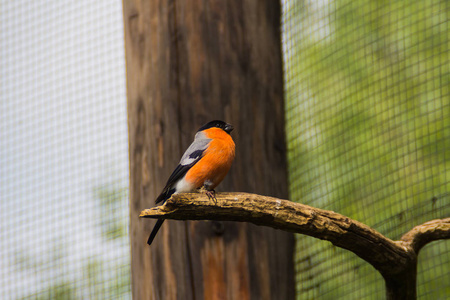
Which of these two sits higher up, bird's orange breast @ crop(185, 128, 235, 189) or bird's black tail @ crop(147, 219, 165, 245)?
bird's orange breast @ crop(185, 128, 235, 189)

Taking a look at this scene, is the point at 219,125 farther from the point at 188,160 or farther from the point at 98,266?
the point at 98,266

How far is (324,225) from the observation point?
2277 millimetres

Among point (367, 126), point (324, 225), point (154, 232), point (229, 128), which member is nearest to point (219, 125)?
point (229, 128)

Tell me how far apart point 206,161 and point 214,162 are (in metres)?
0.11

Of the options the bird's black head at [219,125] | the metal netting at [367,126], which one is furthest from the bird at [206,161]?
the metal netting at [367,126]

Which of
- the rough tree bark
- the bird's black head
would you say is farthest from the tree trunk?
the rough tree bark

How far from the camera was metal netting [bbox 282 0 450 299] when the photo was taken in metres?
3.27

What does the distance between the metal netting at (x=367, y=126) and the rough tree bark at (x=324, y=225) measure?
63cm

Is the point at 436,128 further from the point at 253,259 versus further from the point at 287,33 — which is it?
the point at 253,259

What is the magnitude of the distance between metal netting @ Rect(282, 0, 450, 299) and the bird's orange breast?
Result: 0.52 m

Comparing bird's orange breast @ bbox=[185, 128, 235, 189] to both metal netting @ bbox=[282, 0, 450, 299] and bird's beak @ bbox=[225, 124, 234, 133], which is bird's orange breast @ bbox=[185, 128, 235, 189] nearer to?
bird's beak @ bbox=[225, 124, 234, 133]

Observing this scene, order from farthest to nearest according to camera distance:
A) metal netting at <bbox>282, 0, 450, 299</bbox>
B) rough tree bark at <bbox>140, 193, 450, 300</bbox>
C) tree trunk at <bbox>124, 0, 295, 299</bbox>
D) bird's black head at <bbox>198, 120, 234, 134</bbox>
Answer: metal netting at <bbox>282, 0, 450, 299</bbox>
bird's black head at <bbox>198, 120, 234, 134</bbox>
tree trunk at <bbox>124, 0, 295, 299</bbox>
rough tree bark at <bbox>140, 193, 450, 300</bbox>

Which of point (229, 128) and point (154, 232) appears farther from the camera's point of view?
point (229, 128)

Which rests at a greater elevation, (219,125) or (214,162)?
(219,125)
